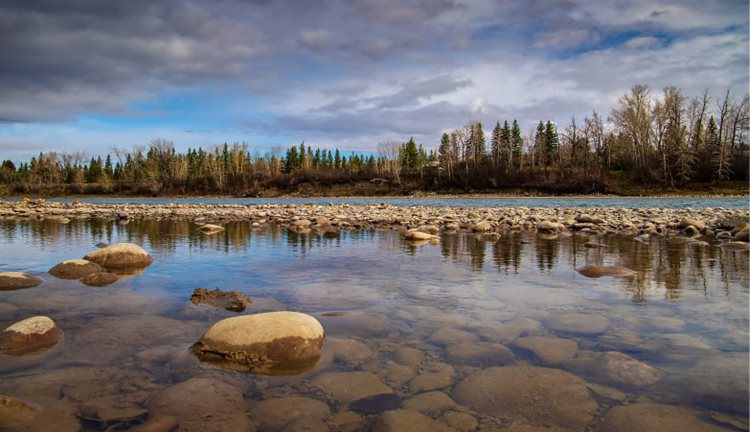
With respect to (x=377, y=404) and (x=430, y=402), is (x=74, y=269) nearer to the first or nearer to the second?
(x=377, y=404)

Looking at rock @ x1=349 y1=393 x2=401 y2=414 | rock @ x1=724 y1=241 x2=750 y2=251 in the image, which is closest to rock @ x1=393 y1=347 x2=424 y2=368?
rock @ x1=349 y1=393 x2=401 y2=414

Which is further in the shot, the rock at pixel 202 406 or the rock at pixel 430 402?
the rock at pixel 430 402

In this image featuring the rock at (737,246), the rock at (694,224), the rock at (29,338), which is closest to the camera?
the rock at (29,338)

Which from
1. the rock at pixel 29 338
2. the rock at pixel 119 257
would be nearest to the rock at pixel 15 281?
the rock at pixel 119 257

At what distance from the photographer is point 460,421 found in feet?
10.5

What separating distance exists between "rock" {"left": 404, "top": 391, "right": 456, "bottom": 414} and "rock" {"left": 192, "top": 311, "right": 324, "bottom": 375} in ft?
3.59

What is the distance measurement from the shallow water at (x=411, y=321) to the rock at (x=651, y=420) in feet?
0.25

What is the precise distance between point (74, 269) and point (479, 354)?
7.52 meters

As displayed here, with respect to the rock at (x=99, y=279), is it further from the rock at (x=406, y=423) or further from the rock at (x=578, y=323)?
the rock at (x=578, y=323)

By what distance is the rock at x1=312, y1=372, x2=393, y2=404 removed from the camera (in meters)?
3.61

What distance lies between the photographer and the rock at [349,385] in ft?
11.8

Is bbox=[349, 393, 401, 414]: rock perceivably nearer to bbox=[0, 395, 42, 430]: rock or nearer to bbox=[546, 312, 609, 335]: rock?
bbox=[0, 395, 42, 430]: rock

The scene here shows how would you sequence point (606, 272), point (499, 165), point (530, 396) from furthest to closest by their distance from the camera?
1. point (499, 165)
2. point (606, 272)
3. point (530, 396)

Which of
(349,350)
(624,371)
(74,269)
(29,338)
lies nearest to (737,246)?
(624,371)
